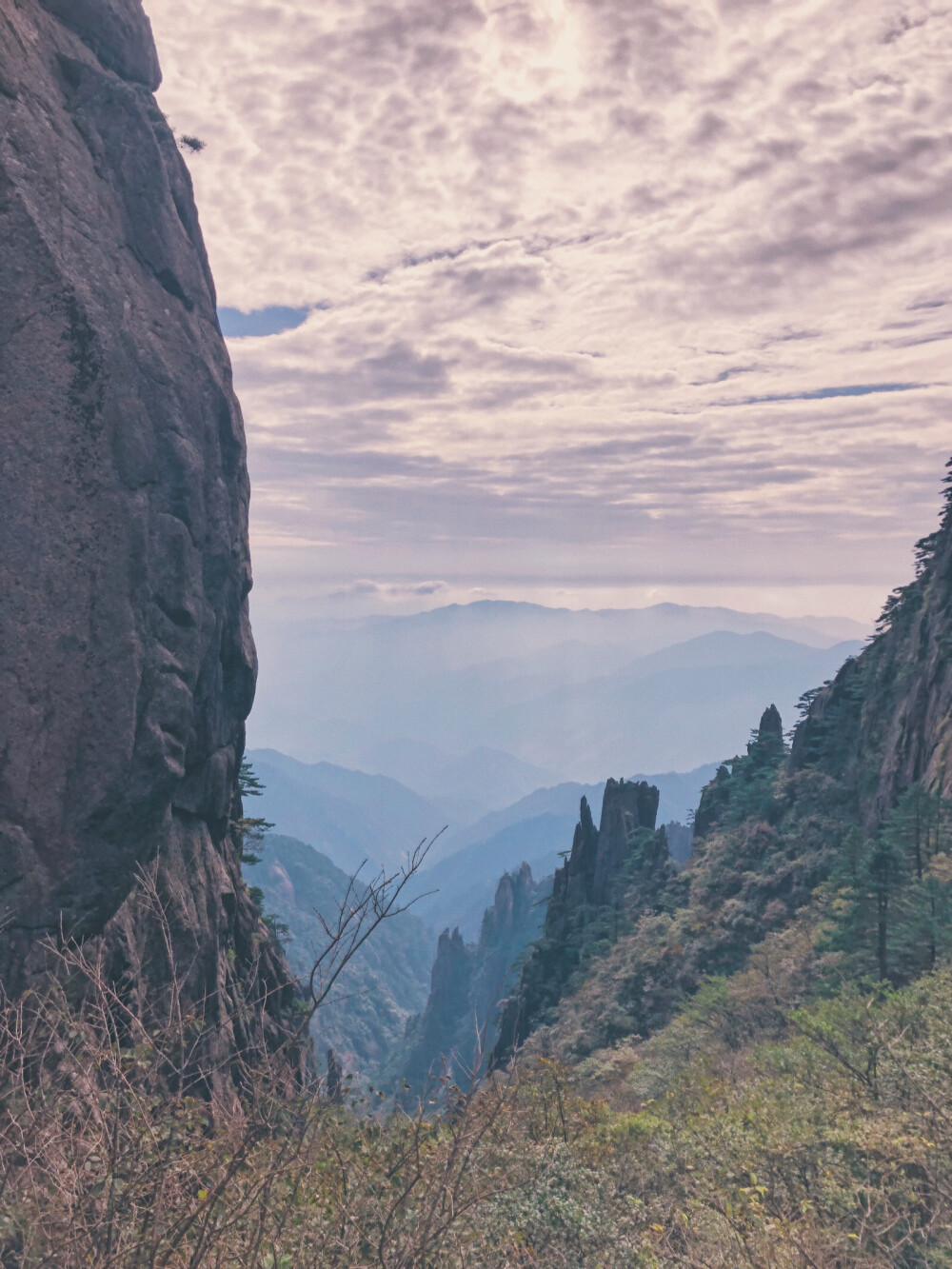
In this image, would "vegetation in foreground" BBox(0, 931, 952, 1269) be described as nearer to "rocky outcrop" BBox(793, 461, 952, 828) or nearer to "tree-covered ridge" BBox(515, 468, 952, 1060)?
"tree-covered ridge" BBox(515, 468, 952, 1060)

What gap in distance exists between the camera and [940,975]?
22422mm

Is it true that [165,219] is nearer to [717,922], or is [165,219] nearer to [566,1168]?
[566,1168]

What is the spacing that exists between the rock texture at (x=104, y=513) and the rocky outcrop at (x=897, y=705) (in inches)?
1433

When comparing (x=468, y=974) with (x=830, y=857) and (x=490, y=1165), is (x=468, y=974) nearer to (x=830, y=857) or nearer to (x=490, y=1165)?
(x=830, y=857)

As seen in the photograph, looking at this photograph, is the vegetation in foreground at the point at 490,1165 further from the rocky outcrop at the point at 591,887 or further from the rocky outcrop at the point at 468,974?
the rocky outcrop at the point at 468,974

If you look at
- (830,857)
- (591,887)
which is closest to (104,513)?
(830,857)

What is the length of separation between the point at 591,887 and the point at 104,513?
257 ft

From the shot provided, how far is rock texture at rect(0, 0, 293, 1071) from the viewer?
20281 mm

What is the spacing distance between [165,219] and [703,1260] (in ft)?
120

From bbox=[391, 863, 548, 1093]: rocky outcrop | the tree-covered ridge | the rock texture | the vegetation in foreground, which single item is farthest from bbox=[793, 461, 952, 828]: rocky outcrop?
bbox=[391, 863, 548, 1093]: rocky outcrop

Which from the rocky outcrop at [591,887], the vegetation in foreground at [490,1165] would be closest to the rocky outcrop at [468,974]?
the rocky outcrop at [591,887]

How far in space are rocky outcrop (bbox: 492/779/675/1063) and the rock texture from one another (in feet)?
169

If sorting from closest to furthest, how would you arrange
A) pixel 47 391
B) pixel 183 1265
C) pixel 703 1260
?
pixel 183 1265 < pixel 703 1260 < pixel 47 391

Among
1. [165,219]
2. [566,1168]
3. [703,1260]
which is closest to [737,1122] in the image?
[566,1168]
